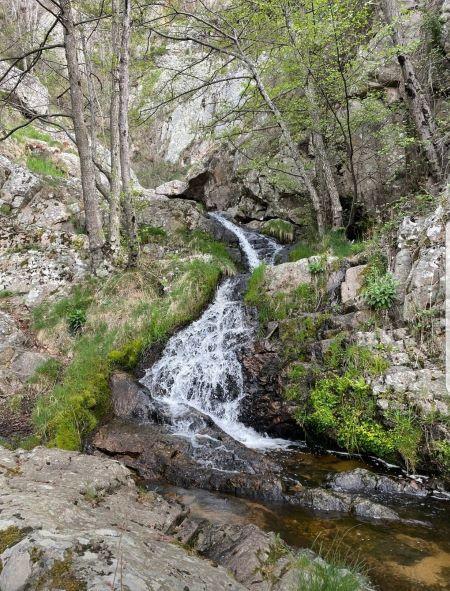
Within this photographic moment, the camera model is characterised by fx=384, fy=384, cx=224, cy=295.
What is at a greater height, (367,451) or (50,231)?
(50,231)

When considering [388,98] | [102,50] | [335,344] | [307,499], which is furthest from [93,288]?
[102,50]

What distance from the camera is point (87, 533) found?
2.75 metres

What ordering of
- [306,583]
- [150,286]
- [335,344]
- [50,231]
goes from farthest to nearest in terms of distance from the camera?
[50,231]
[150,286]
[335,344]
[306,583]

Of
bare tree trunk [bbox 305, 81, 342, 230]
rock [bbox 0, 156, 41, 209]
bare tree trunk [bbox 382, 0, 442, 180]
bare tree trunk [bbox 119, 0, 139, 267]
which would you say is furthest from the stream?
rock [bbox 0, 156, 41, 209]

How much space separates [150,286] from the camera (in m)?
9.33

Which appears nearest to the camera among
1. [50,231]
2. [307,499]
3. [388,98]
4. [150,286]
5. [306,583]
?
[306,583]

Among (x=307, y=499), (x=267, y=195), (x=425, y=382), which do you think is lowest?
(x=307, y=499)

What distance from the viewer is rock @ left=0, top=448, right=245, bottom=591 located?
226 cm

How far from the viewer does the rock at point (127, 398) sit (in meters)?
6.85

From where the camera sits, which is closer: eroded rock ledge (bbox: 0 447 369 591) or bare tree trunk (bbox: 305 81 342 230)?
eroded rock ledge (bbox: 0 447 369 591)

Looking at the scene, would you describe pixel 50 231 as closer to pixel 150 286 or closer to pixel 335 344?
pixel 150 286

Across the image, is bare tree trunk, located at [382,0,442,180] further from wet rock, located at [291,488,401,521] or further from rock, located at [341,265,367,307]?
wet rock, located at [291,488,401,521]

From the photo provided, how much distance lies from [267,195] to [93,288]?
8061 mm

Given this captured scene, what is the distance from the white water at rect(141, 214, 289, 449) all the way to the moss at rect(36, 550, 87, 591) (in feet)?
13.7
